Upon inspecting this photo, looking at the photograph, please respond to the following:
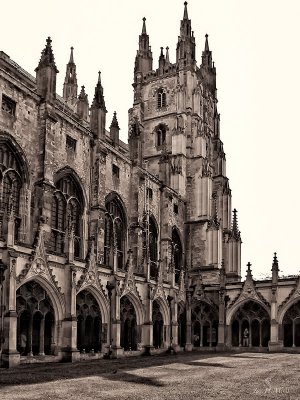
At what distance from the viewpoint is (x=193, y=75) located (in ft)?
212

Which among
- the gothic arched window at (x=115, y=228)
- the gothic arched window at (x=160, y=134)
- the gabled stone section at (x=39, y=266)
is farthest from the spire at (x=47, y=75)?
the gothic arched window at (x=160, y=134)

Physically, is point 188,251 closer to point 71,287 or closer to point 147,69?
point 147,69

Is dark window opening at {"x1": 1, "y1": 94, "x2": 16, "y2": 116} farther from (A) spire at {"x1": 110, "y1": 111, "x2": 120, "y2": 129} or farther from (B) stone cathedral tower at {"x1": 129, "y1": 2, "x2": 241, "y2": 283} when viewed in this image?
(B) stone cathedral tower at {"x1": 129, "y1": 2, "x2": 241, "y2": 283}

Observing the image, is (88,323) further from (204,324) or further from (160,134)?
(160,134)

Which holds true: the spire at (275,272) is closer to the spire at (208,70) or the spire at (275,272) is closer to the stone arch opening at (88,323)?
the stone arch opening at (88,323)

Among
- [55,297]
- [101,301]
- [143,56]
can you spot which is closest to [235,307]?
[101,301]

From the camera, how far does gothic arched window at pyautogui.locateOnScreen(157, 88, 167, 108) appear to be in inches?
2584

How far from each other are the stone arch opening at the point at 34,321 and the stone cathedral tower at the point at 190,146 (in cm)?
2732

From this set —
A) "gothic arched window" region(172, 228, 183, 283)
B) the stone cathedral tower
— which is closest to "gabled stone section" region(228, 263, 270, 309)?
"gothic arched window" region(172, 228, 183, 283)

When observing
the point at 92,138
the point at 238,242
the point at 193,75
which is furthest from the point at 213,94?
the point at 92,138

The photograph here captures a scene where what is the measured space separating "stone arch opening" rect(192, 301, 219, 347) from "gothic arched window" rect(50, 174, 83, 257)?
1208 cm

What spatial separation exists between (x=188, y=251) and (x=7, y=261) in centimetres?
3311

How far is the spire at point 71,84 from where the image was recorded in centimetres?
6365

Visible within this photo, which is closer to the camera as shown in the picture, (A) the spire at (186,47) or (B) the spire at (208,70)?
(A) the spire at (186,47)
